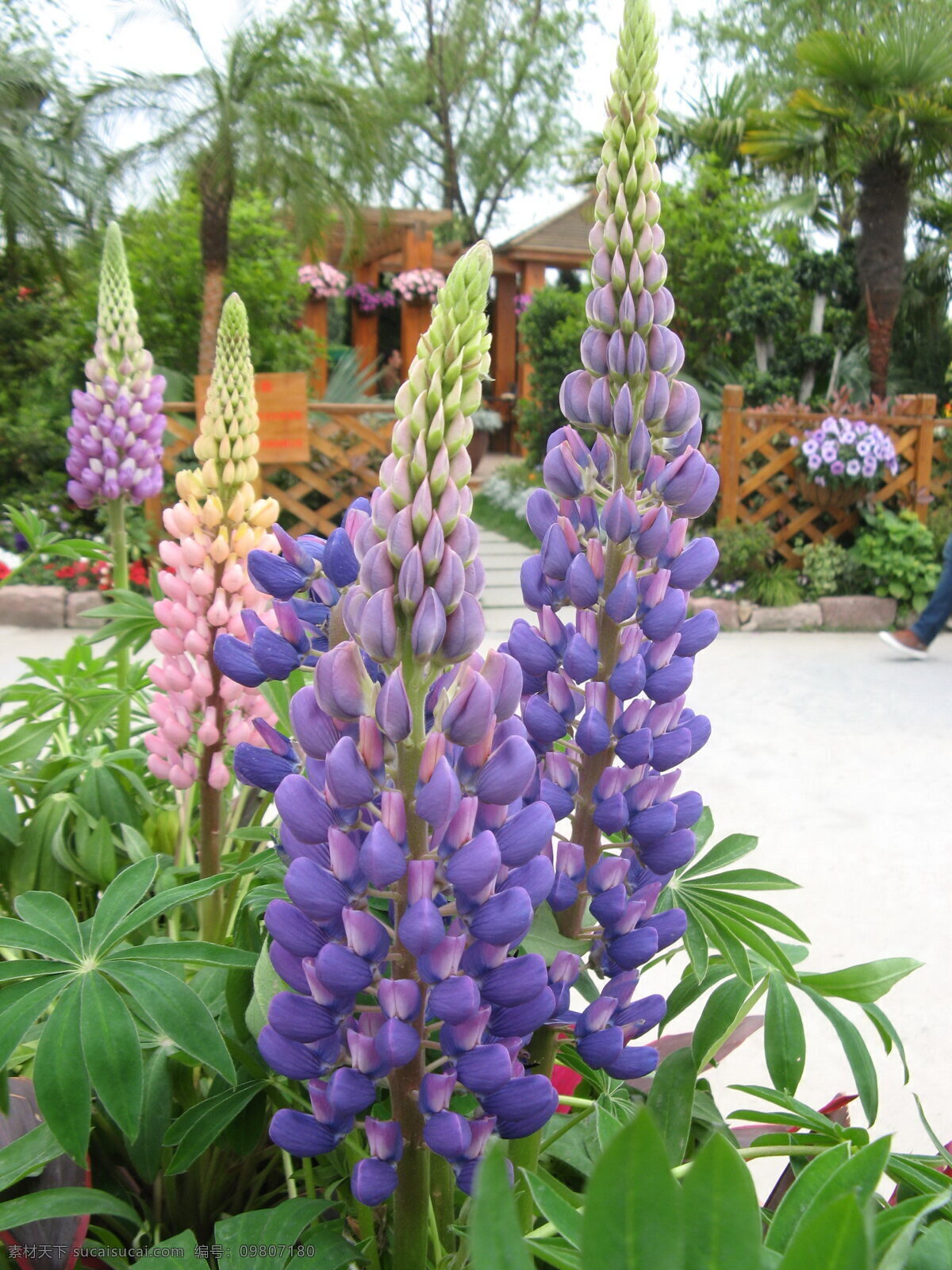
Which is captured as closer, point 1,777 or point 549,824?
point 549,824

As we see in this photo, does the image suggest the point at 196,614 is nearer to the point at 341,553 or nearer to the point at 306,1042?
the point at 341,553

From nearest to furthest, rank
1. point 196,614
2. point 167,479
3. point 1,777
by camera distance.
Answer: point 196,614
point 1,777
point 167,479

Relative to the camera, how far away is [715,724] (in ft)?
17.5

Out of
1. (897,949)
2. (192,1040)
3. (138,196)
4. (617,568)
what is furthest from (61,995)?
(138,196)

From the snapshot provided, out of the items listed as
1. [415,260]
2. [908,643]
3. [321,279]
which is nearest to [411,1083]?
[908,643]

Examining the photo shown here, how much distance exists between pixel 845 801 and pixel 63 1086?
13.0 feet

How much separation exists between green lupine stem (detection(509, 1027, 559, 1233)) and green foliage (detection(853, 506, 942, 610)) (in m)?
7.55

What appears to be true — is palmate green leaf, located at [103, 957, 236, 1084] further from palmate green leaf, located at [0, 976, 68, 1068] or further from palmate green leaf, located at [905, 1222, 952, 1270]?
palmate green leaf, located at [905, 1222, 952, 1270]

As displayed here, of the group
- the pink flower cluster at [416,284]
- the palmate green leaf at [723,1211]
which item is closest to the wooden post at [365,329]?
the pink flower cluster at [416,284]

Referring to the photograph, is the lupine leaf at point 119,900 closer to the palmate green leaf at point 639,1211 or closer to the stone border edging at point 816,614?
the palmate green leaf at point 639,1211

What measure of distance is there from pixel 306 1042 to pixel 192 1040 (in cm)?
13

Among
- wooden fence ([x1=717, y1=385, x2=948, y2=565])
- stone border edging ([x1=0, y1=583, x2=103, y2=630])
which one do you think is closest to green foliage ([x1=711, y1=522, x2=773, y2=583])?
wooden fence ([x1=717, y1=385, x2=948, y2=565])

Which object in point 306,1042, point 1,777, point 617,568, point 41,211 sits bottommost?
point 1,777

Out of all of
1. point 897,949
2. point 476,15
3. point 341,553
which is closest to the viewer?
point 341,553
